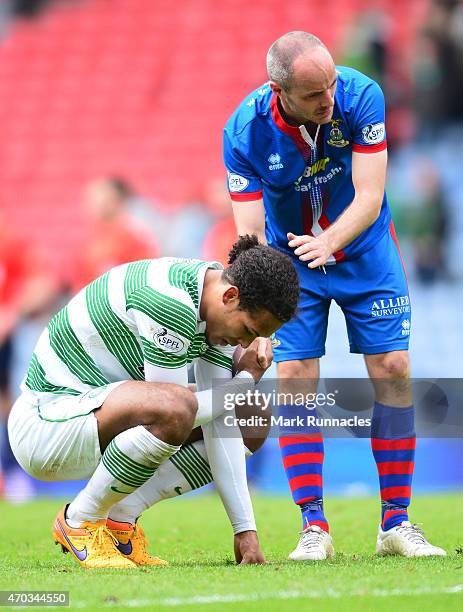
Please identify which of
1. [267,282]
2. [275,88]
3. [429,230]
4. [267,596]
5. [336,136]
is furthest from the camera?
[429,230]

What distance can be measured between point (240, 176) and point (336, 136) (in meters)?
0.50

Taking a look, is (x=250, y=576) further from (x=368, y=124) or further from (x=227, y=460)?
(x=368, y=124)

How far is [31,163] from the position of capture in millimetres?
14734

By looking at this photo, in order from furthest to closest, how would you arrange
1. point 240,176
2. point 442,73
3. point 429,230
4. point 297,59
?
point 442,73
point 429,230
point 240,176
point 297,59

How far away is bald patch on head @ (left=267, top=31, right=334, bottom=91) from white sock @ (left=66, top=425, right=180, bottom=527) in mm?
1685

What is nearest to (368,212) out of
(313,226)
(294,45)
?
(313,226)

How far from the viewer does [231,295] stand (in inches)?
177

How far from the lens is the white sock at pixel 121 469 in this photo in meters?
4.53

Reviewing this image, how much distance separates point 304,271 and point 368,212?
0.50 m

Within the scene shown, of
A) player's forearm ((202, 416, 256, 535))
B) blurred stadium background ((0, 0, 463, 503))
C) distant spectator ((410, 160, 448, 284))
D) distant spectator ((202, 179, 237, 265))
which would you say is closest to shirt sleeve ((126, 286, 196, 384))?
player's forearm ((202, 416, 256, 535))

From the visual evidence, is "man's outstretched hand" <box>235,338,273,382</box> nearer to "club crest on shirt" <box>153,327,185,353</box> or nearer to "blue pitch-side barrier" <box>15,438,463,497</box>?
"club crest on shirt" <box>153,327,185,353</box>

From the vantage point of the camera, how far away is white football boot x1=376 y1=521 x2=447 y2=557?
4.98 m

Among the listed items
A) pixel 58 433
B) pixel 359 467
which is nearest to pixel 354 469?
pixel 359 467

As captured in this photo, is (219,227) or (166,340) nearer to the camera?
(166,340)
